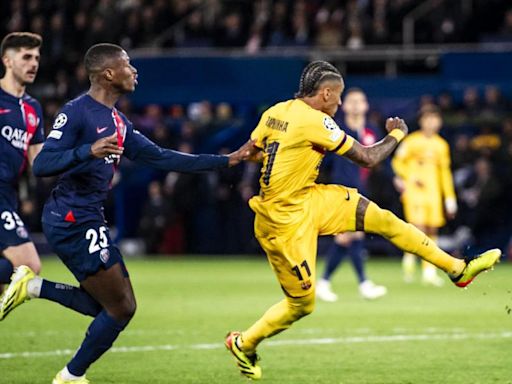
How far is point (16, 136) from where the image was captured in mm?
10367

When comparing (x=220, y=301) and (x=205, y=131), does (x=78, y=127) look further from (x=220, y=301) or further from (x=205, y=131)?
(x=205, y=131)

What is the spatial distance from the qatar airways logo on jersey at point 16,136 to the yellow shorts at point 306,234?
2570 millimetres

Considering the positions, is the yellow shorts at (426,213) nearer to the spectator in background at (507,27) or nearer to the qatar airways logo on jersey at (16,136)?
the spectator in background at (507,27)

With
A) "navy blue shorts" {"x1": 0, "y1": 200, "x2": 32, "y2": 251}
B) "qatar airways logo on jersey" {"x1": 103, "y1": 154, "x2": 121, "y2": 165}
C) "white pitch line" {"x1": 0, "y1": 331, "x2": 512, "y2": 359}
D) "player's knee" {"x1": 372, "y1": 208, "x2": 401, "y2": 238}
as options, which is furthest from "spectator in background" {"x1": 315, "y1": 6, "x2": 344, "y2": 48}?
"qatar airways logo on jersey" {"x1": 103, "y1": 154, "x2": 121, "y2": 165}

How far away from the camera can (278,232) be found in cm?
882

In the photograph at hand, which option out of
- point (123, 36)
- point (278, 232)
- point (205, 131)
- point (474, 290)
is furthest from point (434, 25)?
point (278, 232)

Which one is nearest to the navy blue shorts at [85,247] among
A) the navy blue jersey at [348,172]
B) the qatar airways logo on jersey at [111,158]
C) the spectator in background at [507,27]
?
the qatar airways logo on jersey at [111,158]

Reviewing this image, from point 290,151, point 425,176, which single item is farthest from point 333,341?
point 425,176

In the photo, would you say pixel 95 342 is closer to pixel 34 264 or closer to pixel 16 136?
pixel 34 264

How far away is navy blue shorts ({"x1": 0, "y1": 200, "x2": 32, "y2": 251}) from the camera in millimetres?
10227

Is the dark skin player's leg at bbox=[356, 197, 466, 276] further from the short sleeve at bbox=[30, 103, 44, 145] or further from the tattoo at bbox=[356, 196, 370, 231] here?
the short sleeve at bbox=[30, 103, 44, 145]

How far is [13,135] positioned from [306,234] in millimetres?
2988

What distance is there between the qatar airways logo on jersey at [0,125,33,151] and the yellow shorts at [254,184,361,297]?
2.57 metres

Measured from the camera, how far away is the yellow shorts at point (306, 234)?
8.78 meters
